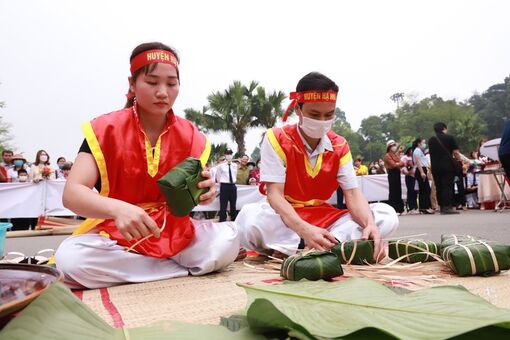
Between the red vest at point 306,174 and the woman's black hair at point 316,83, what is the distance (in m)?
0.26

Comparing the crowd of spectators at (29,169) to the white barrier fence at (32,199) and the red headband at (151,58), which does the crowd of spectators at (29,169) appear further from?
the red headband at (151,58)

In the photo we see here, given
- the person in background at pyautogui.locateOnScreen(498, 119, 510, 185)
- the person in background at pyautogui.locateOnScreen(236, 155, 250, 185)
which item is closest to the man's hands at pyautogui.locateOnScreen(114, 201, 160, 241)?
the person in background at pyautogui.locateOnScreen(498, 119, 510, 185)

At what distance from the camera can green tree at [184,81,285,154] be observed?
21125 millimetres

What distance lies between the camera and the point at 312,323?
0.67 meters

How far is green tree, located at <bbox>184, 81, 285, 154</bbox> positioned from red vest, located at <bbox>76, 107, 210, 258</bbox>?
19112 millimetres

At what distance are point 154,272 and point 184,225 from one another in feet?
0.85

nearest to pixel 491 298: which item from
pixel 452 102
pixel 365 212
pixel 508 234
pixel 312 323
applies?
pixel 312 323

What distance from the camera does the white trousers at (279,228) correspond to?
2678 millimetres

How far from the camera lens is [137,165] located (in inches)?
80.6

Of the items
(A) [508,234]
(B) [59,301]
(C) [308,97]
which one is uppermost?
(C) [308,97]

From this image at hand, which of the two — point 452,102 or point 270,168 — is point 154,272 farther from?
point 452,102

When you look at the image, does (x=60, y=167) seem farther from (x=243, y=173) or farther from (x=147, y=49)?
(x=147, y=49)

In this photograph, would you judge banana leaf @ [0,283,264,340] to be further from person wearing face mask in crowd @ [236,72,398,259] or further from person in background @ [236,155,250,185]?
person in background @ [236,155,250,185]

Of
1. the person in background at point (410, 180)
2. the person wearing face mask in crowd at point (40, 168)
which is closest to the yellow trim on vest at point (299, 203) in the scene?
the person wearing face mask in crowd at point (40, 168)
